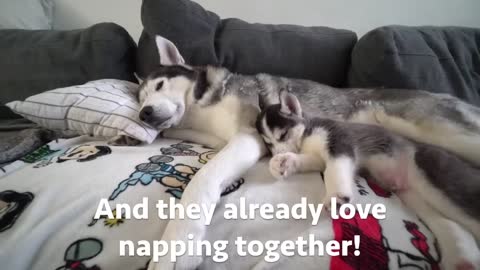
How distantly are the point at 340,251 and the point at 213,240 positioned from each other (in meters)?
0.32

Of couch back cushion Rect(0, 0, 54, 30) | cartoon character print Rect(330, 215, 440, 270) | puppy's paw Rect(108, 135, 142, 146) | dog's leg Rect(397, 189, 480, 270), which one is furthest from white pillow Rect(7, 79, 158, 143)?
couch back cushion Rect(0, 0, 54, 30)

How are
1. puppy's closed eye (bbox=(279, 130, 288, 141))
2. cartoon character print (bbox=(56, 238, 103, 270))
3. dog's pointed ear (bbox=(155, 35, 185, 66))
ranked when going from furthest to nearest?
1. dog's pointed ear (bbox=(155, 35, 185, 66))
2. puppy's closed eye (bbox=(279, 130, 288, 141))
3. cartoon character print (bbox=(56, 238, 103, 270))

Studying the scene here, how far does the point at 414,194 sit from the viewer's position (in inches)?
36.4

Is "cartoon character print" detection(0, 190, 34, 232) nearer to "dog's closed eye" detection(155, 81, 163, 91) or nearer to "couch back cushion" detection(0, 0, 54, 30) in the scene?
"dog's closed eye" detection(155, 81, 163, 91)

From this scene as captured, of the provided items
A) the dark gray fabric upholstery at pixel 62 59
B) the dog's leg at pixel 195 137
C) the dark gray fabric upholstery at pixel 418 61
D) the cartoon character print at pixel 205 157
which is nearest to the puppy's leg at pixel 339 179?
the cartoon character print at pixel 205 157

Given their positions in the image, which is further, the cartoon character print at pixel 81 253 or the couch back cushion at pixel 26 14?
the couch back cushion at pixel 26 14

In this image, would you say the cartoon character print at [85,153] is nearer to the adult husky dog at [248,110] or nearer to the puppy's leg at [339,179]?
the adult husky dog at [248,110]

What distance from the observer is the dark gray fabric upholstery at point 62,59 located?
5.61 feet

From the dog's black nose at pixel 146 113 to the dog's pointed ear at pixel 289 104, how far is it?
595 millimetres

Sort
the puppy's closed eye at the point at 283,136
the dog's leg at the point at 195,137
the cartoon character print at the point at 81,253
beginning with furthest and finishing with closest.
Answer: the dog's leg at the point at 195,137 < the puppy's closed eye at the point at 283,136 < the cartoon character print at the point at 81,253

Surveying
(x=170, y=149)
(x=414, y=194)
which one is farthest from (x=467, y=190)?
(x=170, y=149)

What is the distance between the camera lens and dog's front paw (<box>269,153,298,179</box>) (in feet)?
3.01

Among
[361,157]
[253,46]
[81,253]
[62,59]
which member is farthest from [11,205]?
[253,46]

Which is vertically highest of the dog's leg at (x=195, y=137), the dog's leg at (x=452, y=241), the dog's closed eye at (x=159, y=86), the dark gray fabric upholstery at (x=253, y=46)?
the dark gray fabric upholstery at (x=253, y=46)
